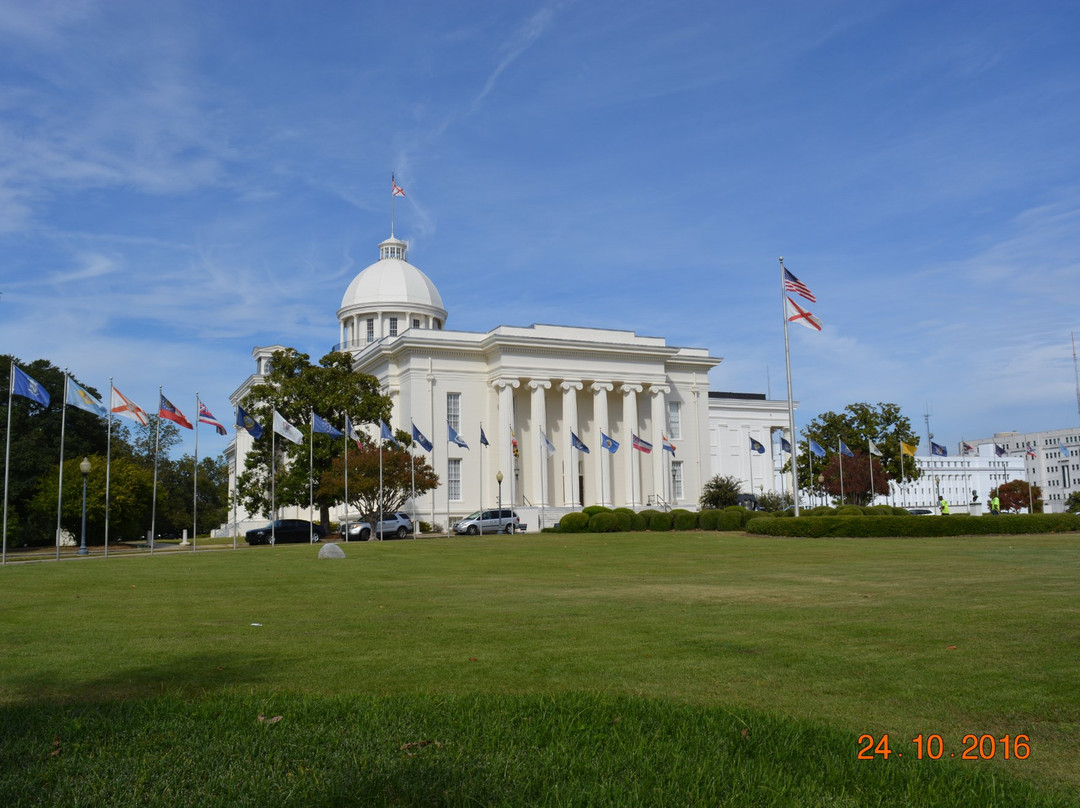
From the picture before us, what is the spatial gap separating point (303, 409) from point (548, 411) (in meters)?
20.2

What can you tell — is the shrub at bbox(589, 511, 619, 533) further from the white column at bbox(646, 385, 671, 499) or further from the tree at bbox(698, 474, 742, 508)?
the white column at bbox(646, 385, 671, 499)

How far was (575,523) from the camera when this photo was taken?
2019 inches

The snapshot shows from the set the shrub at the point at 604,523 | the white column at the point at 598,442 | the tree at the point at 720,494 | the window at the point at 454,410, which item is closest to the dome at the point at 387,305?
the window at the point at 454,410

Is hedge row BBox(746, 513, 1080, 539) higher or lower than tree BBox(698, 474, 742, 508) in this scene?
lower

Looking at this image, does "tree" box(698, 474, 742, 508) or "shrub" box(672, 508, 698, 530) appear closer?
"shrub" box(672, 508, 698, 530)

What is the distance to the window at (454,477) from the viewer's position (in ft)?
210

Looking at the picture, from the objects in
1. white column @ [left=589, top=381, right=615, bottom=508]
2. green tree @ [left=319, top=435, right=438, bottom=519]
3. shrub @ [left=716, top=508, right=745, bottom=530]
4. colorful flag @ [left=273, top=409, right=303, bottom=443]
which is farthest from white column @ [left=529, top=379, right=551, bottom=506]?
colorful flag @ [left=273, top=409, right=303, bottom=443]

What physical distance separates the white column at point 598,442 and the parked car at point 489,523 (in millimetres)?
11023

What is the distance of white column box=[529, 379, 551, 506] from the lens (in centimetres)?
6209

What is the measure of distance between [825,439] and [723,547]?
43988 mm

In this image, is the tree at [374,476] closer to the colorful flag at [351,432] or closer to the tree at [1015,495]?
the colorful flag at [351,432]

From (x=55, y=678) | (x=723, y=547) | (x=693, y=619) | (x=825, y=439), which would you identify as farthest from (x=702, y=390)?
(x=55, y=678)

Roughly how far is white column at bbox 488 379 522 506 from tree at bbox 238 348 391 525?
9.90 m

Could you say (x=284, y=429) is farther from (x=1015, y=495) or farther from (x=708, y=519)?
(x=1015, y=495)
